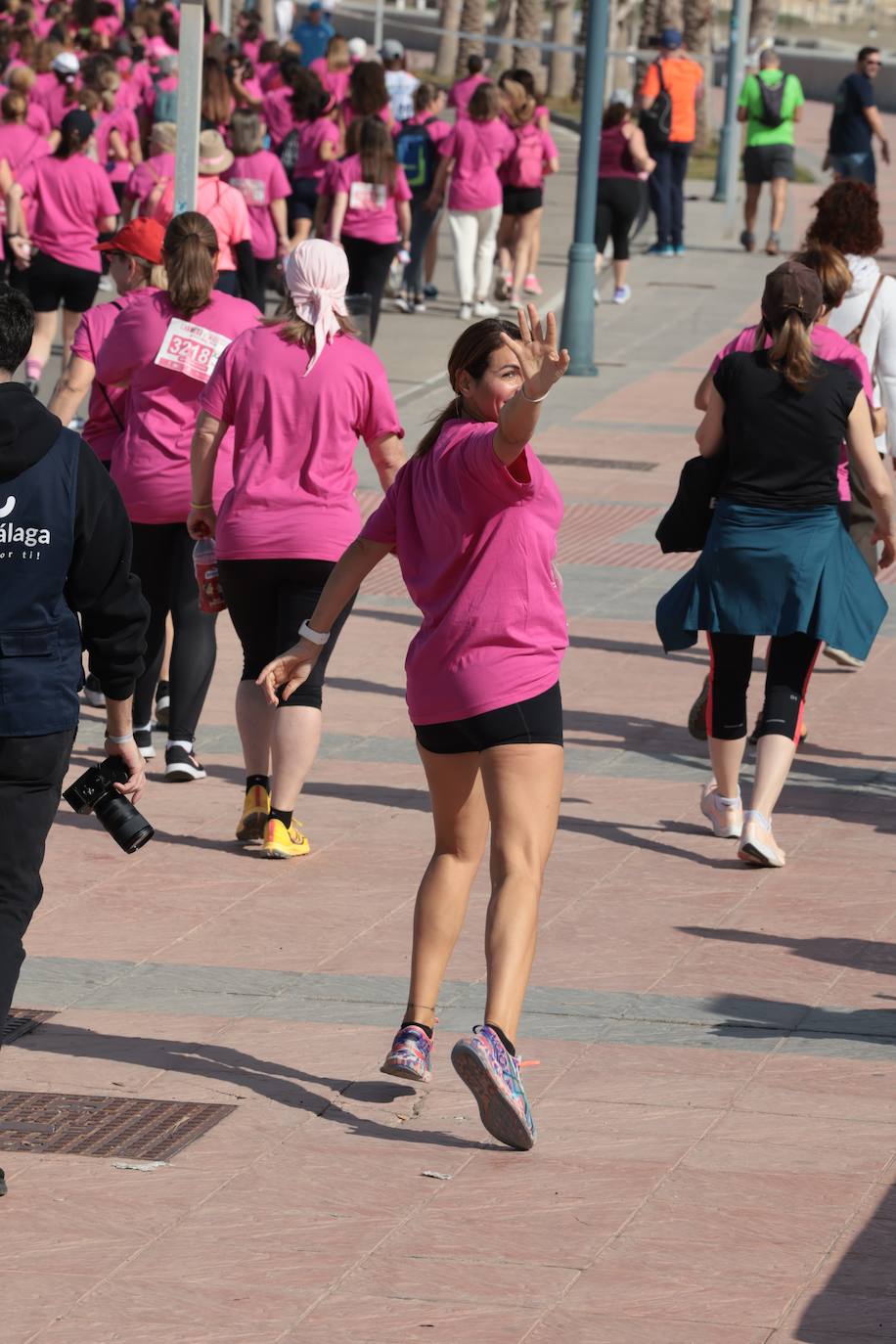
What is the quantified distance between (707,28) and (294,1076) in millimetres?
33664

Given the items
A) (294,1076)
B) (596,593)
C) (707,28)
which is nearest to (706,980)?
(294,1076)

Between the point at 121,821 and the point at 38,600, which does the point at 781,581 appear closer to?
the point at 121,821

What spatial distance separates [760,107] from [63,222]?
429 inches

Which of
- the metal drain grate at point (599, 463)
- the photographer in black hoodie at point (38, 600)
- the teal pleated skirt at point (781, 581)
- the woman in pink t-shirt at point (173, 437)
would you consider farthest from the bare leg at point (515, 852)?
the metal drain grate at point (599, 463)

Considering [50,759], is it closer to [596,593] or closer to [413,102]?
[596,593]

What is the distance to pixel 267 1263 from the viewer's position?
4.46 m

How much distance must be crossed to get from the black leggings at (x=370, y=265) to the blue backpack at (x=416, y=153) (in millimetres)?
2912

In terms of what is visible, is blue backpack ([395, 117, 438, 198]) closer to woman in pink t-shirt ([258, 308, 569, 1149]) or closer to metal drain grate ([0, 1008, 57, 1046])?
metal drain grate ([0, 1008, 57, 1046])

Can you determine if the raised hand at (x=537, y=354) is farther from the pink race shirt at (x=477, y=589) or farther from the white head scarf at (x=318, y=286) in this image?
the white head scarf at (x=318, y=286)

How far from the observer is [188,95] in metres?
10.8

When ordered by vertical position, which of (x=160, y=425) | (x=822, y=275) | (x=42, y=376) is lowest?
(x=42, y=376)

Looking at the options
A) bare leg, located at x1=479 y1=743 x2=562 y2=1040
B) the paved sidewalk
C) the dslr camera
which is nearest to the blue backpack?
the paved sidewalk

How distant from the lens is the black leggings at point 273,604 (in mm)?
7395

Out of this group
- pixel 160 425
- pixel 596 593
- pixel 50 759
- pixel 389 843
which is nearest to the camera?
pixel 50 759
